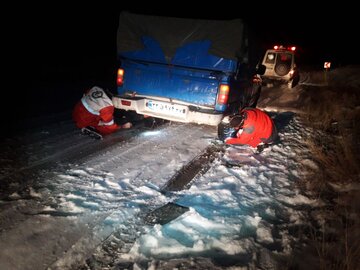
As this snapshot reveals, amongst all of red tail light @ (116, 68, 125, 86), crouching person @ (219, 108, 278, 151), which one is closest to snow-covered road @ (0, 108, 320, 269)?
crouching person @ (219, 108, 278, 151)

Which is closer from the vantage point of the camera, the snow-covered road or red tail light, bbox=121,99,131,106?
the snow-covered road

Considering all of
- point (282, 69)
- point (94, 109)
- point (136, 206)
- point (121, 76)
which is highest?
point (282, 69)

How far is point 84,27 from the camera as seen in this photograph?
23.9 metres

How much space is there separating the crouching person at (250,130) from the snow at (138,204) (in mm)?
242

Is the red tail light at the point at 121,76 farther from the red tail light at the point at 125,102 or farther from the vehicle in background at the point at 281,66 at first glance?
the vehicle in background at the point at 281,66

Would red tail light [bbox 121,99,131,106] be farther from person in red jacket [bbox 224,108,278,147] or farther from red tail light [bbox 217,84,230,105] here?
person in red jacket [bbox 224,108,278,147]

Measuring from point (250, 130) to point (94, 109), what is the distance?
321cm

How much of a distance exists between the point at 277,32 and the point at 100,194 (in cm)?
5885

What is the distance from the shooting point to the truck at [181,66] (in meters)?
6.20

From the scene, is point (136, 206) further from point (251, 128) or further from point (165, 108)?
point (165, 108)

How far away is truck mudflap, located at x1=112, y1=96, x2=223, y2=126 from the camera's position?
6086mm

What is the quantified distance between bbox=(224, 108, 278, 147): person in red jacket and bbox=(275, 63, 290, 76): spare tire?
967 cm

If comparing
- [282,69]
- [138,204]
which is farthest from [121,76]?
[282,69]

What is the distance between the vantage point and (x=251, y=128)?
5.73 m
